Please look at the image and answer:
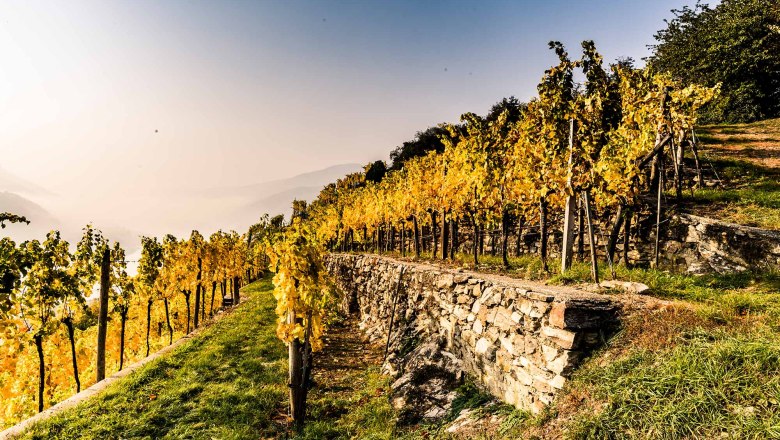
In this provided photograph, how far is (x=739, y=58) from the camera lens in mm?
25469

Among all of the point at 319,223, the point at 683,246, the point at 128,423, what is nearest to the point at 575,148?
the point at 683,246

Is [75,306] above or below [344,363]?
above

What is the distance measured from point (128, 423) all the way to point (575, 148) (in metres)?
10.3

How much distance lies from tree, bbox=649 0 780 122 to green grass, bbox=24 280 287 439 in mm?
29834

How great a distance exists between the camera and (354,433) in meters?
6.41

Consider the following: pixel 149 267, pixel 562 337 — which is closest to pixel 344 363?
pixel 562 337

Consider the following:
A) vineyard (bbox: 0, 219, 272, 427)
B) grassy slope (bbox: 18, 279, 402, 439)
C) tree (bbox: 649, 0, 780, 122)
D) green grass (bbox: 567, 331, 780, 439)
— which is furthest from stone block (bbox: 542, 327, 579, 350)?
tree (bbox: 649, 0, 780, 122)

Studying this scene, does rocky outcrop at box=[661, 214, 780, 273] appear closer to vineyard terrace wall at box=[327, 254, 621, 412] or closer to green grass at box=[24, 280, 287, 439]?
vineyard terrace wall at box=[327, 254, 621, 412]

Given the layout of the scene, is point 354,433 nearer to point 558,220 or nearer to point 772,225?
point 558,220

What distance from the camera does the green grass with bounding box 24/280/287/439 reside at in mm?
6574

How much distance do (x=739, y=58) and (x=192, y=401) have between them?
3757cm

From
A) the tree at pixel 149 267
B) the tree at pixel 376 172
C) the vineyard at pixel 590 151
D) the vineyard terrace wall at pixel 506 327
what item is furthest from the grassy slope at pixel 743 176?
the tree at pixel 376 172

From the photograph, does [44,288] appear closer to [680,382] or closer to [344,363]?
[344,363]

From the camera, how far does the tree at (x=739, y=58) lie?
24656 mm
